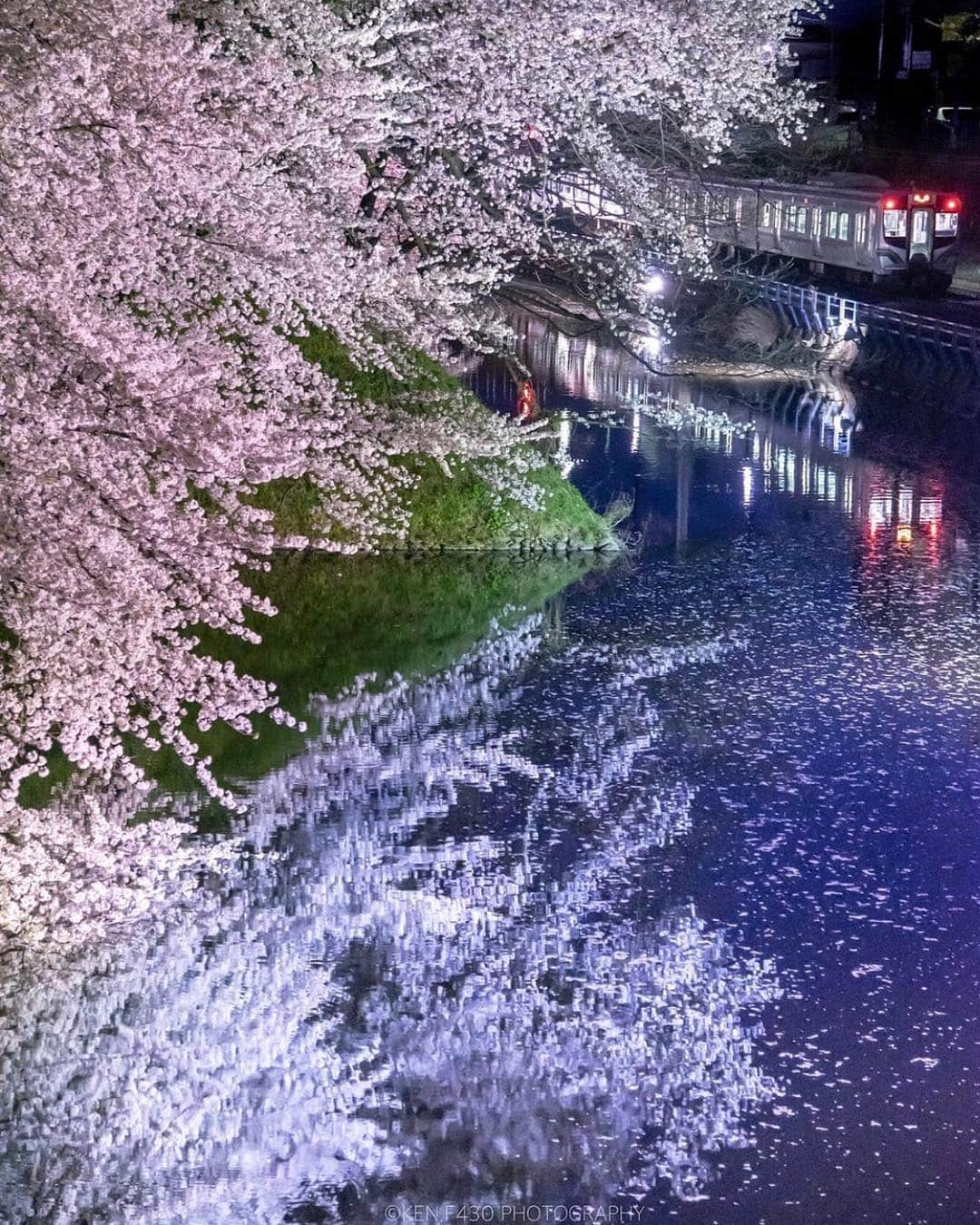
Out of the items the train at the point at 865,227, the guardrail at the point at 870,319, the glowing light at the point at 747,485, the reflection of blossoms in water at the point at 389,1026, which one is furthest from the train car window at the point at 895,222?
the reflection of blossoms in water at the point at 389,1026

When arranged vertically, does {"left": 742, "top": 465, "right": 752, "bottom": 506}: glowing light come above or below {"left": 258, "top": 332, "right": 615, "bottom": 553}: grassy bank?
below

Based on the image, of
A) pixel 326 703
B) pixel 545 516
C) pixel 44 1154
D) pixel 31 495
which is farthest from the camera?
pixel 545 516

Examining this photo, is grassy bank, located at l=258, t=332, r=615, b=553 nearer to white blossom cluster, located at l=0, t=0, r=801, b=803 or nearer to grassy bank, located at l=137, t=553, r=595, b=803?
grassy bank, located at l=137, t=553, r=595, b=803

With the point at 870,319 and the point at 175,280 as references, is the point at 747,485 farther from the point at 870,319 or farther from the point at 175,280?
the point at 175,280

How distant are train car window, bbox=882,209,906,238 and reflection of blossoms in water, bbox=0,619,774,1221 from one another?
950 inches

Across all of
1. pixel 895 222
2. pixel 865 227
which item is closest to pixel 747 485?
pixel 895 222

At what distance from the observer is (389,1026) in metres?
5.73

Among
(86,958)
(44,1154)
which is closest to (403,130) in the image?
(86,958)

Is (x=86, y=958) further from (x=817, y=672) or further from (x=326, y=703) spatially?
(x=817, y=672)

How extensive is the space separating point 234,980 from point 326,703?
3964 millimetres

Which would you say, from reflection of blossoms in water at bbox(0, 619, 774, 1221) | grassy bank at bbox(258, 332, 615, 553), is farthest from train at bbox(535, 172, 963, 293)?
reflection of blossoms in water at bbox(0, 619, 774, 1221)

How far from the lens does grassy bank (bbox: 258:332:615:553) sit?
14.2 metres

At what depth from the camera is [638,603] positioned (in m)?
12.5

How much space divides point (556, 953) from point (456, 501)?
8523 mm
